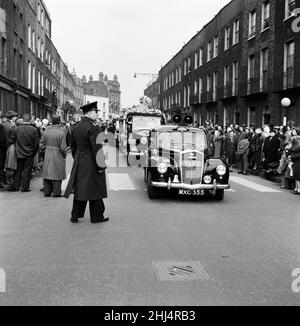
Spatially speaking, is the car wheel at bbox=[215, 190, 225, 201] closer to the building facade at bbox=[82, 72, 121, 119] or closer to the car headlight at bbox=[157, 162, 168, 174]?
the car headlight at bbox=[157, 162, 168, 174]

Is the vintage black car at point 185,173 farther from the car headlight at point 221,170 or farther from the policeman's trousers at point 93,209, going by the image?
the policeman's trousers at point 93,209

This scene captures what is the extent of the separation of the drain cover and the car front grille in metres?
4.76

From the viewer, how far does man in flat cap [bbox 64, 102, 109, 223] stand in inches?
305

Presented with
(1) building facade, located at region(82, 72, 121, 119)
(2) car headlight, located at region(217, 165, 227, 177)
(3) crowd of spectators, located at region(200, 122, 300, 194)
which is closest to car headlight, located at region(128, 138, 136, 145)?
(3) crowd of spectators, located at region(200, 122, 300, 194)

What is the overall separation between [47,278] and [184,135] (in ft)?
24.1

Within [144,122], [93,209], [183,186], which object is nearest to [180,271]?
[93,209]

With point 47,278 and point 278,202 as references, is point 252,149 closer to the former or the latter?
point 278,202

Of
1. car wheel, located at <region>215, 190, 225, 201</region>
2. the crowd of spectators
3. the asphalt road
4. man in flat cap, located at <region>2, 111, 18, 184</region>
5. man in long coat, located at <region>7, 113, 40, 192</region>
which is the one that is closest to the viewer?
the asphalt road

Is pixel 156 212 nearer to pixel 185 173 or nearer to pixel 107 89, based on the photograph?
pixel 185 173

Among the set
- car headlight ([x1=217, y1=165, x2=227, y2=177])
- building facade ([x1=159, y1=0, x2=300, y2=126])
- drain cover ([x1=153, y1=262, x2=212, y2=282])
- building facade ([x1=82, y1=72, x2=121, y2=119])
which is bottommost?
drain cover ([x1=153, y1=262, x2=212, y2=282])

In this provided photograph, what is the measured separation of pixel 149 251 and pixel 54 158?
5.15 meters

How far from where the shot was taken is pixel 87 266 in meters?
5.49

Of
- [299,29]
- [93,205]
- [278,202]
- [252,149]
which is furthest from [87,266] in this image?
[299,29]

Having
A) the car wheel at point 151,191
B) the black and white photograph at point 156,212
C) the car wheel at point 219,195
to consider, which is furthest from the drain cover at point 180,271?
the car wheel at point 219,195
